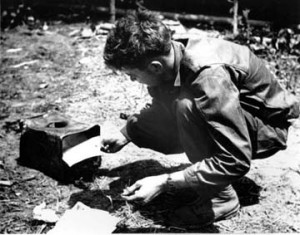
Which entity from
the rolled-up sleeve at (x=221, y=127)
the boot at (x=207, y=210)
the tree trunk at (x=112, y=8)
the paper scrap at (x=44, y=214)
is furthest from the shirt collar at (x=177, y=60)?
the tree trunk at (x=112, y=8)

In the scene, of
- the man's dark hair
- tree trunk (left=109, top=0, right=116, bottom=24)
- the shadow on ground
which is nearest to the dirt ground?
the shadow on ground

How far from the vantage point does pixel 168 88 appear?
7.66 feet

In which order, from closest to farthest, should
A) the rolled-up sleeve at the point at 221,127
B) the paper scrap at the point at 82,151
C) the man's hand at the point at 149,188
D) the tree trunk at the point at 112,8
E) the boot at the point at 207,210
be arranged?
the rolled-up sleeve at the point at 221,127, the man's hand at the point at 149,188, the boot at the point at 207,210, the paper scrap at the point at 82,151, the tree trunk at the point at 112,8

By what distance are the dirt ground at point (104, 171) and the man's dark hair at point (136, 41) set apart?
89 centimetres

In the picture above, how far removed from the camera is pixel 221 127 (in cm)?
202

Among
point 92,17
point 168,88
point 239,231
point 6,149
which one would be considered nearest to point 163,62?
point 168,88

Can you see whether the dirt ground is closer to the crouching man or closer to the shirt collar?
the crouching man

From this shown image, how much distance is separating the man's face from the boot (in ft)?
2.23

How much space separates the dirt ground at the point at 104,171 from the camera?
242 cm

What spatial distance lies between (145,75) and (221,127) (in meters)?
0.50

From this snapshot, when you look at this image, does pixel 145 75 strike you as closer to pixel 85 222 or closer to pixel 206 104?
pixel 206 104

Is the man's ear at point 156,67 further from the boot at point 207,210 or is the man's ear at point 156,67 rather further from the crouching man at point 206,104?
the boot at point 207,210

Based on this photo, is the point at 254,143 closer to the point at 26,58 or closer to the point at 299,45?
the point at 299,45

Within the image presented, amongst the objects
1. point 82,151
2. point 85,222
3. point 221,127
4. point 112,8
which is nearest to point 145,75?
point 221,127
